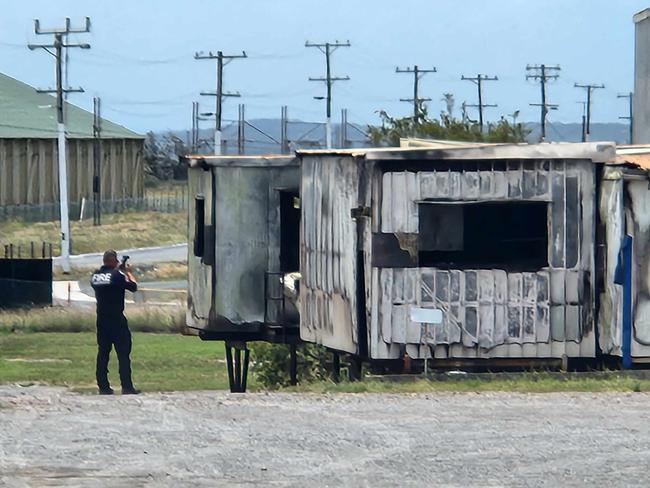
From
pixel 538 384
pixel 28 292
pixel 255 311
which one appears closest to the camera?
pixel 538 384

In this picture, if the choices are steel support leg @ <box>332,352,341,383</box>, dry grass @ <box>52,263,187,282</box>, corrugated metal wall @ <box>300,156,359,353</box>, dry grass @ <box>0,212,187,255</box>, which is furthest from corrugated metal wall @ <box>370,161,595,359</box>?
dry grass @ <box>0,212,187,255</box>

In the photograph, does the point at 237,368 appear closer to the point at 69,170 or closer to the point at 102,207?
the point at 69,170

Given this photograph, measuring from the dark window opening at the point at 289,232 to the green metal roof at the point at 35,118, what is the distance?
5556 centimetres

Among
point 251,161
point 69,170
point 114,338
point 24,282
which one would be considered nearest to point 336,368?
point 114,338

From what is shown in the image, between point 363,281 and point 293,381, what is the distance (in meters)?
4.26

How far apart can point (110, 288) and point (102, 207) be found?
67.7m

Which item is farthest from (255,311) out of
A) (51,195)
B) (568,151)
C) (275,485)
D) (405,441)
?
(51,195)

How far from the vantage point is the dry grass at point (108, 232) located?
68.8m

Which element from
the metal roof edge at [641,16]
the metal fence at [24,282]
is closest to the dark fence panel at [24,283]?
the metal fence at [24,282]

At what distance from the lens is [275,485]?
9938mm

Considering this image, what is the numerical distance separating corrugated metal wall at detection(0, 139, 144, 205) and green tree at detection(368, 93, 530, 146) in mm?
18483

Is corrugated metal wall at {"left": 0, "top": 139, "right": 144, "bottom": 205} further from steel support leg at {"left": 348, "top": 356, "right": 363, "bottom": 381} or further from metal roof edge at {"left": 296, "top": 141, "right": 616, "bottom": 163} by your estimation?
metal roof edge at {"left": 296, "top": 141, "right": 616, "bottom": 163}

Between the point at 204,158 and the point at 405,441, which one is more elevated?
the point at 204,158

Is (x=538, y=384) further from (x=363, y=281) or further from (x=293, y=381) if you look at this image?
(x=293, y=381)
